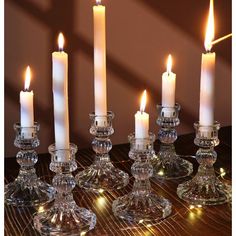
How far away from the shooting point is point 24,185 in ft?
3.30

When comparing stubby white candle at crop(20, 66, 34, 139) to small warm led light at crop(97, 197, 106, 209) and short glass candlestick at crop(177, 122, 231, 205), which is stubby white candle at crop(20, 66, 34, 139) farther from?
short glass candlestick at crop(177, 122, 231, 205)

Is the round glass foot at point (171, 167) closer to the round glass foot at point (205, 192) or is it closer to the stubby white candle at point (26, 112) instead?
the round glass foot at point (205, 192)

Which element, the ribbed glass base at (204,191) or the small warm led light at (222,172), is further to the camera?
the small warm led light at (222,172)

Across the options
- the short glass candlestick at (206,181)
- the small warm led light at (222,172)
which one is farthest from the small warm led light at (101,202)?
the small warm led light at (222,172)

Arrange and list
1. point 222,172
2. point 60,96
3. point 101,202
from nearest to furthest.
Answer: point 60,96 → point 101,202 → point 222,172

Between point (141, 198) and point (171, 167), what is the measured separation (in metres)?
0.18

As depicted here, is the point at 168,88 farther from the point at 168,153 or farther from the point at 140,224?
the point at 140,224

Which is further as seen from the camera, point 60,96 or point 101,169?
point 101,169

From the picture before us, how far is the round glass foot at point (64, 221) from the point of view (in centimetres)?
88

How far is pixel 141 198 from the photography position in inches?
37.0

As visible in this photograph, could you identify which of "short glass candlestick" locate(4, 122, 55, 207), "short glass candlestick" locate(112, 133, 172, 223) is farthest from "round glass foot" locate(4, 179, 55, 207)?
"short glass candlestick" locate(112, 133, 172, 223)

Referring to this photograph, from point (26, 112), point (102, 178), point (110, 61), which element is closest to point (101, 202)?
point (102, 178)

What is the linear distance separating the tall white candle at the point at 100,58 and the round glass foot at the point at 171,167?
0.14 m
